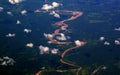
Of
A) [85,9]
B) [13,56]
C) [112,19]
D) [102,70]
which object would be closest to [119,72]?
[102,70]

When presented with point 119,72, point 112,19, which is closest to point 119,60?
point 119,72

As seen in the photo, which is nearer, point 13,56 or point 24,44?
point 13,56

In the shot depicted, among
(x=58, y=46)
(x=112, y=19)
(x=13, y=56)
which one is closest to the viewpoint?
(x=13, y=56)

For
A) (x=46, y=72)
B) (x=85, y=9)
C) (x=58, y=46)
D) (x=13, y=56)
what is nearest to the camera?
(x=46, y=72)

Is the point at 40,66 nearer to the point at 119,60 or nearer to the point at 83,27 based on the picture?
the point at 119,60

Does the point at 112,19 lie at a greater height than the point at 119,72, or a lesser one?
greater

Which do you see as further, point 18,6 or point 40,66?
point 18,6

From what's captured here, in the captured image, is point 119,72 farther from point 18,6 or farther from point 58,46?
point 18,6

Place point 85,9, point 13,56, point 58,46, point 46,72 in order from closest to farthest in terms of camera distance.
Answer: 1. point 46,72
2. point 13,56
3. point 58,46
4. point 85,9

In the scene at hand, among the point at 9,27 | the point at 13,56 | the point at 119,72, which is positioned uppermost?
the point at 9,27
